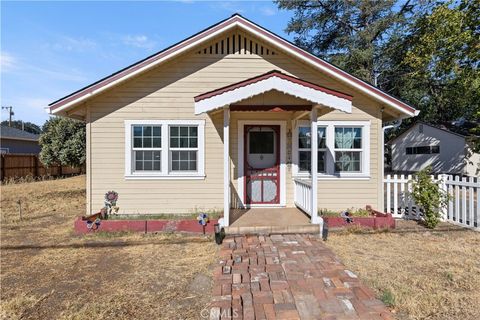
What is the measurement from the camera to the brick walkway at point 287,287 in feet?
11.2

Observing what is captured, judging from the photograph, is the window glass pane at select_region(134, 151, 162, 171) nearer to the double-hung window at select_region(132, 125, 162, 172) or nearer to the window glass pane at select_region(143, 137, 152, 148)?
the double-hung window at select_region(132, 125, 162, 172)

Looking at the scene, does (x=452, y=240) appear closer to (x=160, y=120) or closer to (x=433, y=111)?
(x=160, y=120)

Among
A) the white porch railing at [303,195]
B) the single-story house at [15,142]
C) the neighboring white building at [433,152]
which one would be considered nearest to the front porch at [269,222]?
the white porch railing at [303,195]

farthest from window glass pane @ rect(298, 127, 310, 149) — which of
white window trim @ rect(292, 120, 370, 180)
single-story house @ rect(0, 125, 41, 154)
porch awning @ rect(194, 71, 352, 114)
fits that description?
single-story house @ rect(0, 125, 41, 154)

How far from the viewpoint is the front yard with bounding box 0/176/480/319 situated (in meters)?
3.60

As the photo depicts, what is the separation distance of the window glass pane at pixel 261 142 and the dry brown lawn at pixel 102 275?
3.16m

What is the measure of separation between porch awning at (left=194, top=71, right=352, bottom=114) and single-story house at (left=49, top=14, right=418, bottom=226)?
4.36ft

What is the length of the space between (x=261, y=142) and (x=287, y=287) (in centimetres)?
A: 506

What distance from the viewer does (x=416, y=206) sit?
831cm

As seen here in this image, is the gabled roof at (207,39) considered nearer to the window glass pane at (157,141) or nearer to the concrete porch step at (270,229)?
the window glass pane at (157,141)

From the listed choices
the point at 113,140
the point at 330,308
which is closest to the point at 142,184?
the point at 113,140

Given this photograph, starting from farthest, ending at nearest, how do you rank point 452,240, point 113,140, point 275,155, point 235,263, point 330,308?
point 275,155 → point 113,140 → point 452,240 → point 235,263 → point 330,308

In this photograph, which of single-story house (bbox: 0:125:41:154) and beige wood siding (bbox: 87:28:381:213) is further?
single-story house (bbox: 0:125:41:154)

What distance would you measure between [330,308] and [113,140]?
6.73m
